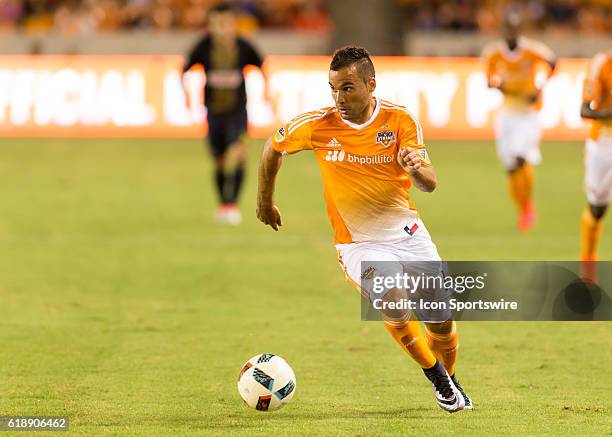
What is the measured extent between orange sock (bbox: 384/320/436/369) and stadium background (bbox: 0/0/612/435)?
32 cm

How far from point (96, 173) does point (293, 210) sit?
4.61 m

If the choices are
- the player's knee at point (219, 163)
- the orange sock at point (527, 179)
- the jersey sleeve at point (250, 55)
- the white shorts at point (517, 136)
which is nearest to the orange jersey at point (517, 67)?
the white shorts at point (517, 136)

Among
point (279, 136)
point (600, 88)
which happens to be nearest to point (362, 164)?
point (279, 136)

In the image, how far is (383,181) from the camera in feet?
25.0

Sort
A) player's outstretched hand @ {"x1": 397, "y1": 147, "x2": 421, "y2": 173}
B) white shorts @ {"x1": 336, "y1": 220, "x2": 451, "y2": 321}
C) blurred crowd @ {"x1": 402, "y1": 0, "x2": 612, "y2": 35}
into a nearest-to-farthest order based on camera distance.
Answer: player's outstretched hand @ {"x1": 397, "y1": 147, "x2": 421, "y2": 173} → white shorts @ {"x1": 336, "y1": 220, "x2": 451, "y2": 321} → blurred crowd @ {"x1": 402, "y1": 0, "x2": 612, "y2": 35}

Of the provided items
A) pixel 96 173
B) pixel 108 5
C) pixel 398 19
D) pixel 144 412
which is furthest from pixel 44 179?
pixel 144 412

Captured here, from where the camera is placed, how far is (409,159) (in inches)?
272

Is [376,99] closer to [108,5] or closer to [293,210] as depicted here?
[293,210]

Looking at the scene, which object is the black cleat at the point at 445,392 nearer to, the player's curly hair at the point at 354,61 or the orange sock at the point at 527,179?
the player's curly hair at the point at 354,61

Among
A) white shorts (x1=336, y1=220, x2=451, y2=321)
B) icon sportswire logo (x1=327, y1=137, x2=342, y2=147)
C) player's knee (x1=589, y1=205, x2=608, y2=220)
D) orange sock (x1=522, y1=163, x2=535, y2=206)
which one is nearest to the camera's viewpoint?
white shorts (x1=336, y1=220, x2=451, y2=321)

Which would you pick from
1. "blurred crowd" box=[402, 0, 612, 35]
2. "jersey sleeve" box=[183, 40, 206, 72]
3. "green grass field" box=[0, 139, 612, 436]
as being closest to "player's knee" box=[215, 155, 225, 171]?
"green grass field" box=[0, 139, 612, 436]

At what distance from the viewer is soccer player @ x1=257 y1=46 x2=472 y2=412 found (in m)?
7.36

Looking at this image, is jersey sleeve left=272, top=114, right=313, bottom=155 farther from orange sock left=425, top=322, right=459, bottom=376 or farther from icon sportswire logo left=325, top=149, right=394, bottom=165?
orange sock left=425, top=322, right=459, bottom=376

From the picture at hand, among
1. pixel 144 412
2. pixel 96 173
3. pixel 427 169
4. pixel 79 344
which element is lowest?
pixel 96 173
